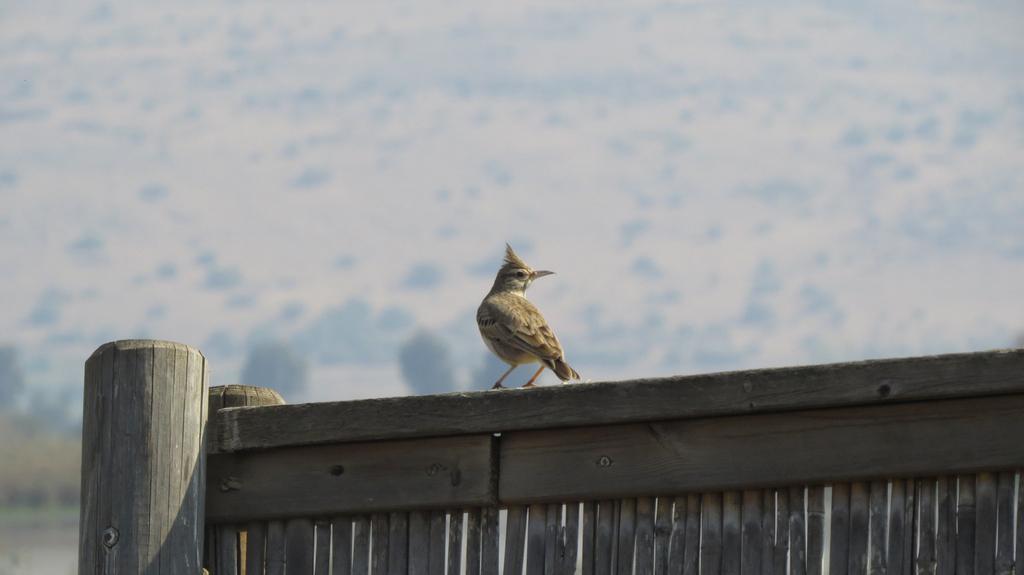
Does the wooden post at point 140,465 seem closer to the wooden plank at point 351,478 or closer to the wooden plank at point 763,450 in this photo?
the wooden plank at point 351,478

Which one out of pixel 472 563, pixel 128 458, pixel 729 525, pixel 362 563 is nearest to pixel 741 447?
pixel 729 525

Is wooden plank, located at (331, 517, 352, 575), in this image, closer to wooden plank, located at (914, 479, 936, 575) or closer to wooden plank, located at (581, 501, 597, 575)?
wooden plank, located at (581, 501, 597, 575)

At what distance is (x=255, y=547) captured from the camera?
4.80 meters

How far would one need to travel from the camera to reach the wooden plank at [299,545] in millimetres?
4684

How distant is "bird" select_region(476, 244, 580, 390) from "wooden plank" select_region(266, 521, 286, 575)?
4.21 metres

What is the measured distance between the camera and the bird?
30.9 ft

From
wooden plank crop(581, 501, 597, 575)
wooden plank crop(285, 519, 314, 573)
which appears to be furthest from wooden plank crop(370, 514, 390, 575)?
wooden plank crop(581, 501, 597, 575)

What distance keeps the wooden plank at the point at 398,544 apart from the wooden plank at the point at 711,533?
96 cm

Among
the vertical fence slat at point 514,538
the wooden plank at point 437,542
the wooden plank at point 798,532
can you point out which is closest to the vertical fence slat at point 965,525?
the wooden plank at point 798,532

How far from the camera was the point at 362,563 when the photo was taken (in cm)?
463

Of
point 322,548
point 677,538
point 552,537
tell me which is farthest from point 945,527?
point 322,548

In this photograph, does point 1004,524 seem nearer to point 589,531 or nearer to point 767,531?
point 767,531

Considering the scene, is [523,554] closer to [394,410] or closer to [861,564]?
[394,410]

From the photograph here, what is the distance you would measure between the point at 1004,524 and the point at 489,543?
153 cm
